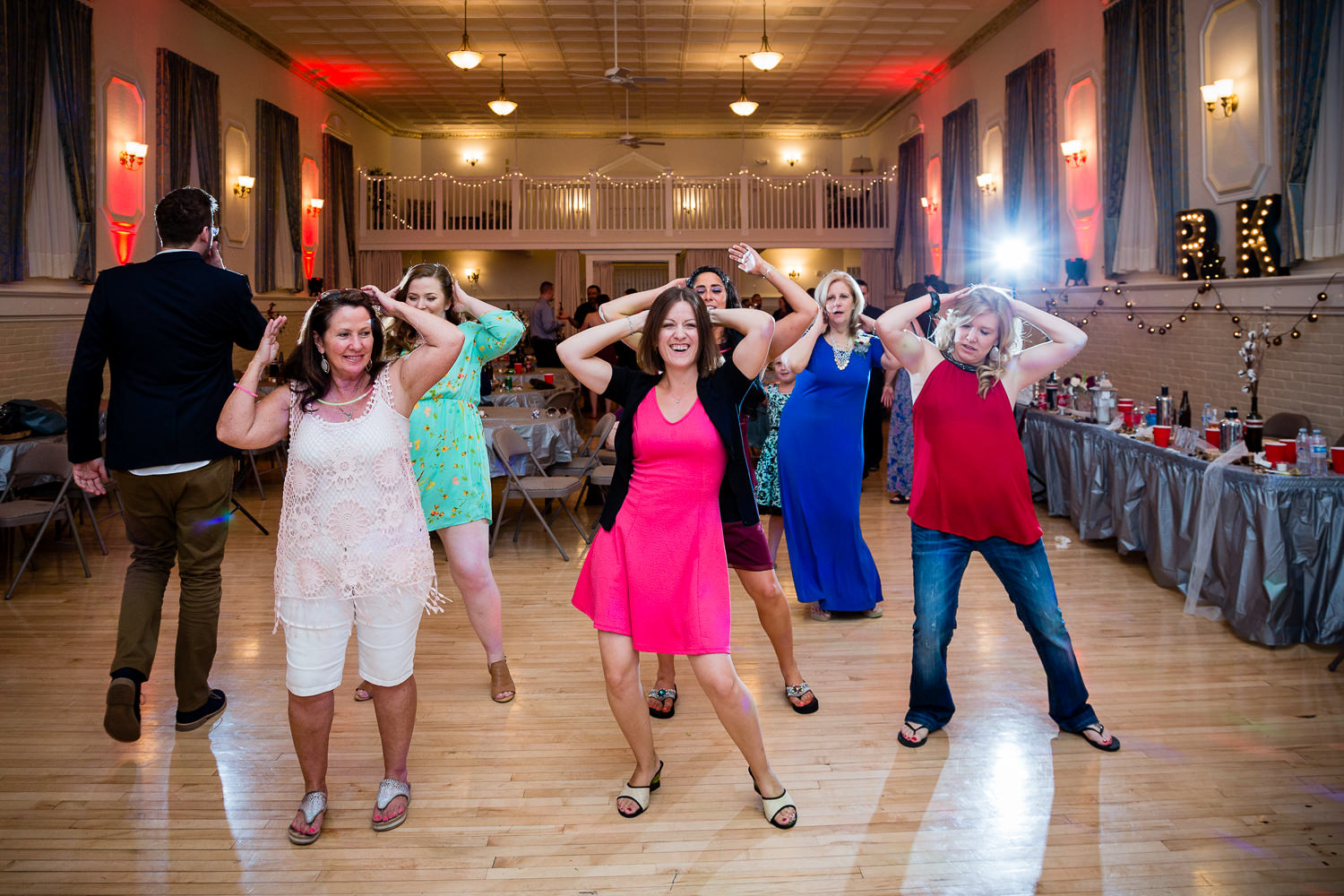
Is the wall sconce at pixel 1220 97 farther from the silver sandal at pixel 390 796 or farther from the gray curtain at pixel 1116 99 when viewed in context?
the silver sandal at pixel 390 796

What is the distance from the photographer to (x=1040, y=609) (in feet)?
9.86

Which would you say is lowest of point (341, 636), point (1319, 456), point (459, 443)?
point (341, 636)

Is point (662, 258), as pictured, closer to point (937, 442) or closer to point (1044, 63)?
point (1044, 63)

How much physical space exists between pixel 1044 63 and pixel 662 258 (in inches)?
299

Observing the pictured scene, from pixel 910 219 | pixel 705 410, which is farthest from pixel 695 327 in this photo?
pixel 910 219

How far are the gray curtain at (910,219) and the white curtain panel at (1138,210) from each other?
5357 mm

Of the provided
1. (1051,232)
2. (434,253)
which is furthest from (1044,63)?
(434,253)

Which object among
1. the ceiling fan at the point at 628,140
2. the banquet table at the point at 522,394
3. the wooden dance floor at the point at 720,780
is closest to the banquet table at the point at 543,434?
the banquet table at the point at 522,394

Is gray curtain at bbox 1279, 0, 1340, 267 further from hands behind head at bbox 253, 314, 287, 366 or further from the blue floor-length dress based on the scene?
hands behind head at bbox 253, 314, 287, 366

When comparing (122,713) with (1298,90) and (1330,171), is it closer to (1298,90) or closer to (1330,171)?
(1330,171)

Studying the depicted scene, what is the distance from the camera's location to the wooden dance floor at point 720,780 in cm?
240

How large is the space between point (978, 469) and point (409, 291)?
2.03 meters

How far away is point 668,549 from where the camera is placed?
249 cm

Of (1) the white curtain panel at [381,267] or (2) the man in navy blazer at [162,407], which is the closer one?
(2) the man in navy blazer at [162,407]
